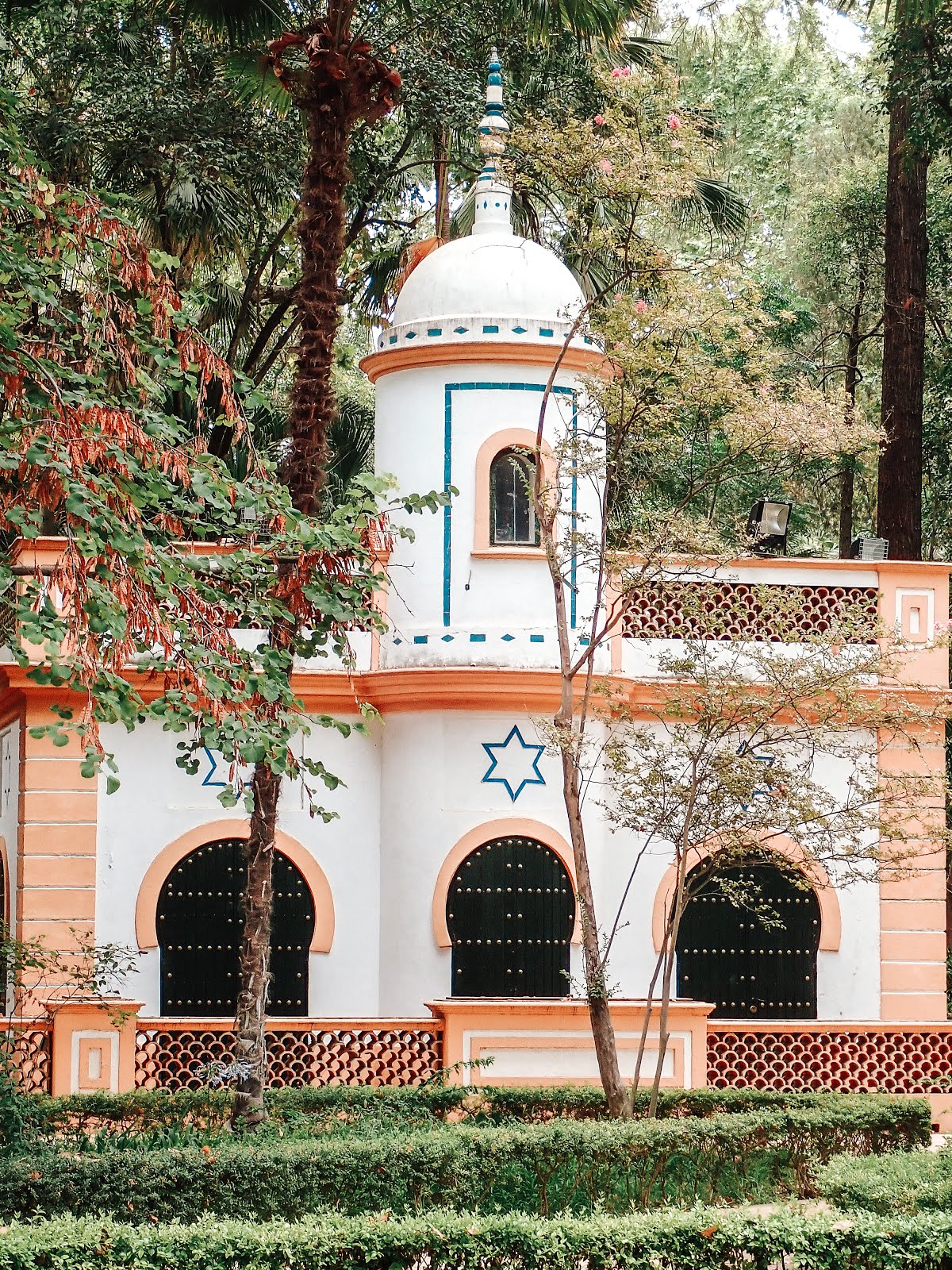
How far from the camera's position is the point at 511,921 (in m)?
15.3

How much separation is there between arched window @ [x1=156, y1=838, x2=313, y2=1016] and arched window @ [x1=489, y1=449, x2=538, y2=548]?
3626mm

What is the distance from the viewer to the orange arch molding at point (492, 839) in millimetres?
15250

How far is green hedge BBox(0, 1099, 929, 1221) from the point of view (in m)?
8.62

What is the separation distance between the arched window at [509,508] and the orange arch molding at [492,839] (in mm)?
2575

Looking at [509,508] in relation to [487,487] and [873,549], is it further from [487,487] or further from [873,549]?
[873,549]

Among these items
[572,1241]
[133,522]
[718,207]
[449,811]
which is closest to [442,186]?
[718,207]

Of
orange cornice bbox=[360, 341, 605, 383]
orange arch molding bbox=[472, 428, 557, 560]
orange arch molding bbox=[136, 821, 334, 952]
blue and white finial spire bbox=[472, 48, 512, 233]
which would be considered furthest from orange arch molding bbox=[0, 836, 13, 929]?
blue and white finial spire bbox=[472, 48, 512, 233]

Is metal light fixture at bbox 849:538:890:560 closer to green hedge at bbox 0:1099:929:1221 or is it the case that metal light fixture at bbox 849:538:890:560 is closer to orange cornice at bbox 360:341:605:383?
orange cornice at bbox 360:341:605:383

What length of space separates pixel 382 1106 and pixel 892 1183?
12.7 feet

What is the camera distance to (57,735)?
6.89m

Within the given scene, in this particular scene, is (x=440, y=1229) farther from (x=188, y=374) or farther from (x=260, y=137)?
(x=260, y=137)

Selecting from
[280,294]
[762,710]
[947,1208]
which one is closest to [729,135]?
[280,294]

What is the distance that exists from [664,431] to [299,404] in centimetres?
337

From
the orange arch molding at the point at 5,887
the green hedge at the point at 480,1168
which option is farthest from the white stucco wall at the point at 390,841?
the green hedge at the point at 480,1168
